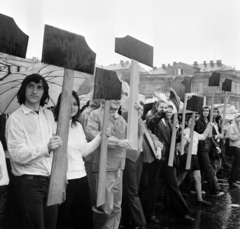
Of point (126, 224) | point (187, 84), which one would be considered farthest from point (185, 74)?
point (126, 224)

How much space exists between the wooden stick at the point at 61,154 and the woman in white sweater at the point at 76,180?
64cm

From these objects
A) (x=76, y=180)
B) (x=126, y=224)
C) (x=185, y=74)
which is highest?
(x=185, y=74)

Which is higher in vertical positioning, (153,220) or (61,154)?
(61,154)

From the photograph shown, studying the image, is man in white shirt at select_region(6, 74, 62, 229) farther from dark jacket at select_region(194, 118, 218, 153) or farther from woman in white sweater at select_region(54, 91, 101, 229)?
dark jacket at select_region(194, 118, 218, 153)

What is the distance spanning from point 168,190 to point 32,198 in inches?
114

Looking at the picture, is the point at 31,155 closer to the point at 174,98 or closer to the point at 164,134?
the point at 164,134

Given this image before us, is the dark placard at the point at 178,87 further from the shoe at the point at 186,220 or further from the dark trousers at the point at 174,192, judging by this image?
the shoe at the point at 186,220

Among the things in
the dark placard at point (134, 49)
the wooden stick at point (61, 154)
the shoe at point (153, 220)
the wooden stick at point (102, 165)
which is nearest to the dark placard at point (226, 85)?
the shoe at point (153, 220)

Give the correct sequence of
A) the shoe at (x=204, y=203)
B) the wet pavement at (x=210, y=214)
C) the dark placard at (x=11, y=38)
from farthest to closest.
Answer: the shoe at (x=204, y=203)
the wet pavement at (x=210, y=214)
the dark placard at (x=11, y=38)

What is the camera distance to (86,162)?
4.35 meters

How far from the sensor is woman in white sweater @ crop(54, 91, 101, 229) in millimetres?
3611

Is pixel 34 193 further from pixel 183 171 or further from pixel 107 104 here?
pixel 183 171

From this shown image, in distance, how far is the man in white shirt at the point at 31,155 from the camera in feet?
9.43

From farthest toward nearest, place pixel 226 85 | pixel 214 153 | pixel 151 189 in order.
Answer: pixel 214 153 < pixel 226 85 < pixel 151 189
